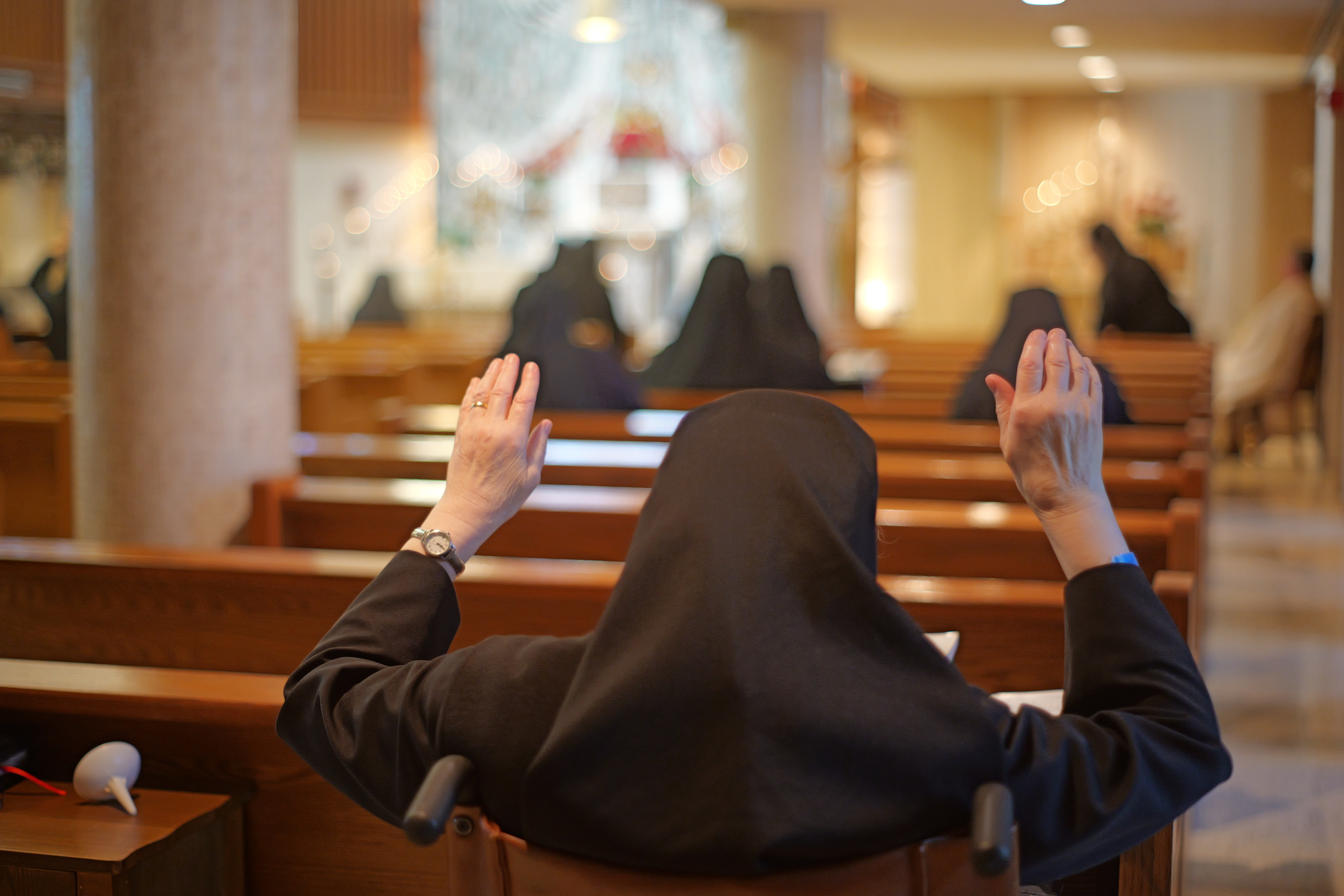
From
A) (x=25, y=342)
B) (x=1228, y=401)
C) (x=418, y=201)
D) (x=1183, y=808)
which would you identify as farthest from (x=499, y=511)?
(x=418, y=201)

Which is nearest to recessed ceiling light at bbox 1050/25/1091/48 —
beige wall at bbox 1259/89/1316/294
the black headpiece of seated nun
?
beige wall at bbox 1259/89/1316/294

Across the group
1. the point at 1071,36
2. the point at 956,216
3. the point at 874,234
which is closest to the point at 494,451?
the point at 1071,36

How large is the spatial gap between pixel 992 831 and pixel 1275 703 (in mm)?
2924

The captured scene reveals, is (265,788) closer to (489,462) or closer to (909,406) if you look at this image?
(489,462)

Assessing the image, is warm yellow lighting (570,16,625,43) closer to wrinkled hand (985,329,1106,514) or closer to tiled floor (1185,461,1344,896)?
tiled floor (1185,461,1344,896)

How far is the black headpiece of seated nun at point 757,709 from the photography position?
0.95 m

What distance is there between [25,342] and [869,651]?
471cm

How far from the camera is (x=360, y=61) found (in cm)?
1446

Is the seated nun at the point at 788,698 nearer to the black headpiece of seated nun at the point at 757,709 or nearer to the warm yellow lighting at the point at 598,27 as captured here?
the black headpiece of seated nun at the point at 757,709

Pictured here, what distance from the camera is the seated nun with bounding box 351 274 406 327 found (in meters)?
11.7

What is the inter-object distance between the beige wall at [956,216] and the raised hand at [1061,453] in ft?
36.2

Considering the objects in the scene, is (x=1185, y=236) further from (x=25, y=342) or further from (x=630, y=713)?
(x=630, y=713)

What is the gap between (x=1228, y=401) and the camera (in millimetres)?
7898

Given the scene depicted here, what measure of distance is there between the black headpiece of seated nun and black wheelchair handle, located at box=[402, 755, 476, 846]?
0.06 meters
